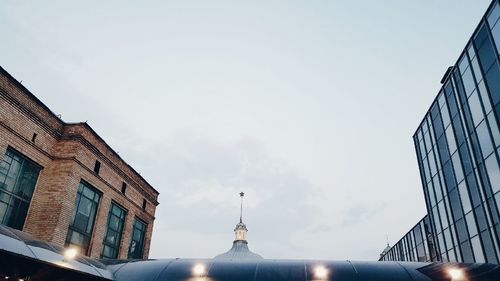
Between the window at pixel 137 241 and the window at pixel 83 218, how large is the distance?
4684 millimetres

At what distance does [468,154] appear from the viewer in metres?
19.9

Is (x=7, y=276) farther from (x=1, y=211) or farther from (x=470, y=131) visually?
(x=470, y=131)

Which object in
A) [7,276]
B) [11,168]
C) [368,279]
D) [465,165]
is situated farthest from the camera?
[465,165]

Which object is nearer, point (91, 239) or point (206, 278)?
point (206, 278)

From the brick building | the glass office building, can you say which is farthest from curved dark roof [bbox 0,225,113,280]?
the glass office building

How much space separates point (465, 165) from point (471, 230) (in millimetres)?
3717

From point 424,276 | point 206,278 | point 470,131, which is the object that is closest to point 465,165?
point 470,131

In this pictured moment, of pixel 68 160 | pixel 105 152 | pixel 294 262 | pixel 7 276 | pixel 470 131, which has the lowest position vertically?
pixel 7 276

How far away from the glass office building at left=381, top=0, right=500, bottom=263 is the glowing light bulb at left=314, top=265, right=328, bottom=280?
9.55 meters

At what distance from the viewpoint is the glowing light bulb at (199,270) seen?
14.2m

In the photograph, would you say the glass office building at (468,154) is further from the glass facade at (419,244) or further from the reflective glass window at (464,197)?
the glass facade at (419,244)

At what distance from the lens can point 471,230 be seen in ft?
64.2

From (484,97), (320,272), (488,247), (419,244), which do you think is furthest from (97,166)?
(419,244)

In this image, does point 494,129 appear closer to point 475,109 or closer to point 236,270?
point 475,109
